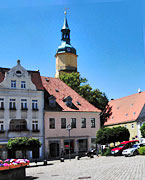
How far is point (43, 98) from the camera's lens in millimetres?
40812

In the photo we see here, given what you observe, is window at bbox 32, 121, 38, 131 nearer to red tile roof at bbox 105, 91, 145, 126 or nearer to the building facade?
the building facade

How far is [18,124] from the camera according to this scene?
127 ft

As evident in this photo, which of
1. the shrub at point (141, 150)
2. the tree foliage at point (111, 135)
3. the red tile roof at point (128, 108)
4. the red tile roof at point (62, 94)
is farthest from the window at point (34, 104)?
the red tile roof at point (128, 108)

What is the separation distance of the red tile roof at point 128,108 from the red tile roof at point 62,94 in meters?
18.3

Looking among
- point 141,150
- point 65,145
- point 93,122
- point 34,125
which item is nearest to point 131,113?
point 93,122

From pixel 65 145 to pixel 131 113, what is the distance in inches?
A: 994

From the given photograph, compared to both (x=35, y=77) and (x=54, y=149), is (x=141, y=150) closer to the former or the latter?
(x=54, y=149)

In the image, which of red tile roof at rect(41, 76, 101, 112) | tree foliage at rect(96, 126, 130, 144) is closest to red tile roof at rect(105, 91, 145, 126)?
red tile roof at rect(41, 76, 101, 112)

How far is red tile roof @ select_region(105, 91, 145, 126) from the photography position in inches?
2411

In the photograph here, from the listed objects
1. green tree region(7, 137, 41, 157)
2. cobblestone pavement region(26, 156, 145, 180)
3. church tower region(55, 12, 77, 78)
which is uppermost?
church tower region(55, 12, 77, 78)

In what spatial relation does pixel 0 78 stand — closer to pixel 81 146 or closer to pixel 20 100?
pixel 20 100

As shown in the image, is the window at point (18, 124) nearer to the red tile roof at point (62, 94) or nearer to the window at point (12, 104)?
the window at point (12, 104)

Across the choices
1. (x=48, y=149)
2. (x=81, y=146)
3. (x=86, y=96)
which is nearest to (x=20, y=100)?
(x=48, y=149)

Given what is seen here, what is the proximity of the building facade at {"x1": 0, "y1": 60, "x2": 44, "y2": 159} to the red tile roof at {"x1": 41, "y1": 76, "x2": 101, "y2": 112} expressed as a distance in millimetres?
3729
